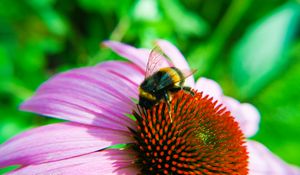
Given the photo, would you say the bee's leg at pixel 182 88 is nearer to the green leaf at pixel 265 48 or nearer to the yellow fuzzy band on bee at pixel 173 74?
the yellow fuzzy band on bee at pixel 173 74

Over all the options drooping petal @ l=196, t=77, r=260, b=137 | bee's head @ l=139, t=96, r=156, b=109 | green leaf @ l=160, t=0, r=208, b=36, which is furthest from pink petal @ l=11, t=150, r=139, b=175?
green leaf @ l=160, t=0, r=208, b=36

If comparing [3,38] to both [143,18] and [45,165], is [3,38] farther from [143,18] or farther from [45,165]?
[45,165]

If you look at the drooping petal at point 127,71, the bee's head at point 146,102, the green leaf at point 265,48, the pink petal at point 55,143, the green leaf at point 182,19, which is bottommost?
the pink petal at point 55,143

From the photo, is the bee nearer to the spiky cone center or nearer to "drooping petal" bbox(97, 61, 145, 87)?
the spiky cone center

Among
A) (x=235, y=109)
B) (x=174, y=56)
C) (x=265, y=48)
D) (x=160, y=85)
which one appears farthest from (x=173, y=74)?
(x=265, y=48)

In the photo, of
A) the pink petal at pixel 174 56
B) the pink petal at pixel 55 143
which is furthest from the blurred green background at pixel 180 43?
the pink petal at pixel 55 143

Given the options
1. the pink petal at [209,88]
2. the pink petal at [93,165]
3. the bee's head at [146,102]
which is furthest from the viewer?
the pink petal at [209,88]

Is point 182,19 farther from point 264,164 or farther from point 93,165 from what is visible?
point 93,165
